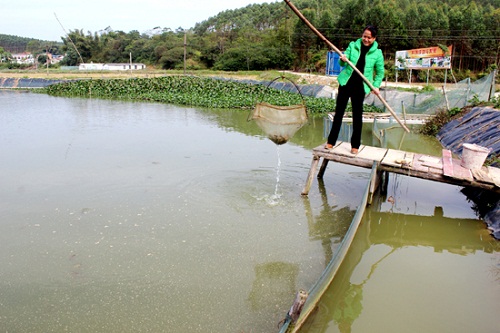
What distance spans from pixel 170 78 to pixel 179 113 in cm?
799

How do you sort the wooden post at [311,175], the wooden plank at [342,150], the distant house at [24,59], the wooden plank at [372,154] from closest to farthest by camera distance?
the wooden plank at [372,154]
the wooden plank at [342,150]
the wooden post at [311,175]
the distant house at [24,59]

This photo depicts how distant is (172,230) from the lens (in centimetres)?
425

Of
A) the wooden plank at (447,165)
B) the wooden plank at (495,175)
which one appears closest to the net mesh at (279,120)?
the wooden plank at (447,165)

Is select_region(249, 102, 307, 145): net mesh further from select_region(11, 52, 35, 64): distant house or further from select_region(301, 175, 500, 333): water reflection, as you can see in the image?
select_region(11, 52, 35, 64): distant house

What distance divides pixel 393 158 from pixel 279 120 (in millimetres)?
1560

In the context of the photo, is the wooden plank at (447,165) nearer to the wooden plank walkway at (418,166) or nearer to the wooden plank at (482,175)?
the wooden plank walkway at (418,166)

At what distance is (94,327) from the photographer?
2.78 meters

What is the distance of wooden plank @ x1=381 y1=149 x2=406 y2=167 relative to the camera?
4693 mm

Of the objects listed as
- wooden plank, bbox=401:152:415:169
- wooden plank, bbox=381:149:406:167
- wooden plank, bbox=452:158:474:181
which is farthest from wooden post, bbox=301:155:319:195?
wooden plank, bbox=452:158:474:181

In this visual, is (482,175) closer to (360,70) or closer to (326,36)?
(360,70)

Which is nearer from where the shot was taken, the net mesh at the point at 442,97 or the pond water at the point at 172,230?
the pond water at the point at 172,230

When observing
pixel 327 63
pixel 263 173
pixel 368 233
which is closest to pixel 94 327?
pixel 368 233

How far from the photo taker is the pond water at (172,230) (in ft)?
9.78

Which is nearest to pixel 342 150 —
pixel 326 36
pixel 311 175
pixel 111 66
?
pixel 311 175
